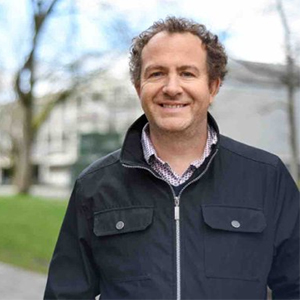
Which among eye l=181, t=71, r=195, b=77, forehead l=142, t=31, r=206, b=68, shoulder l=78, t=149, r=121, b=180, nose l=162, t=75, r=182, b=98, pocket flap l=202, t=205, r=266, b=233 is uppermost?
forehead l=142, t=31, r=206, b=68

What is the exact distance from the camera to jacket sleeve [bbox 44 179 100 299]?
6.33ft

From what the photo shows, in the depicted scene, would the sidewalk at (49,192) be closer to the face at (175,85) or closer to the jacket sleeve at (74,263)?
the jacket sleeve at (74,263)

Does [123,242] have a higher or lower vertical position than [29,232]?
higher

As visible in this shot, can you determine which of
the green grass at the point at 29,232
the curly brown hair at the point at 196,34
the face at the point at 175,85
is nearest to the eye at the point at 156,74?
the face at the point at 175,85

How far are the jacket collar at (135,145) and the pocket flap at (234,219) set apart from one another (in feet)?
0.66

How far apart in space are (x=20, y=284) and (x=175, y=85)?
6.41 m

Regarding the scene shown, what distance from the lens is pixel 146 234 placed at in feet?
6.01

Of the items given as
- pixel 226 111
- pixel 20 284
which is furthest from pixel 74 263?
pixel 226 111

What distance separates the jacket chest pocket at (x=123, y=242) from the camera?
1820mm

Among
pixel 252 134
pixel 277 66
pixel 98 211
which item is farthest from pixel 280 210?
pixel 252 134

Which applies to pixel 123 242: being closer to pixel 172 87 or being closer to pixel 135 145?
pixel 135 145

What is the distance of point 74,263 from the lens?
6.40 ft

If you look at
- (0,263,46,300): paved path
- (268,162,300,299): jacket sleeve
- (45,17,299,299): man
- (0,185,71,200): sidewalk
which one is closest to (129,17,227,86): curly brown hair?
(45,17,299,299): man

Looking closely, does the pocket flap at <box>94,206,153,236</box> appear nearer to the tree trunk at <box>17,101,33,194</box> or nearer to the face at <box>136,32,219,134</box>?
the face at <box>136,32,219,134</box>
